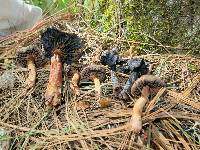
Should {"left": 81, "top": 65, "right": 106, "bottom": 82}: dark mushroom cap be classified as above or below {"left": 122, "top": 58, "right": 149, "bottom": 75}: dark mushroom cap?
below

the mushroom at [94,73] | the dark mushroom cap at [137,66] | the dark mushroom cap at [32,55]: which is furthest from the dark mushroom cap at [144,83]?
the dark mushroom cap at [32,55]

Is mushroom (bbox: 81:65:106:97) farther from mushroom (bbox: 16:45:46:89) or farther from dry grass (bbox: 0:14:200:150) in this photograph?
mushroom (bbox: 16:45:46:89)

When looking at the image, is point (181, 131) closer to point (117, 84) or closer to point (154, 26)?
point (117, 84)

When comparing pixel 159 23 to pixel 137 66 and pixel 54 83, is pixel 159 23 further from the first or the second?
pixel 54 83

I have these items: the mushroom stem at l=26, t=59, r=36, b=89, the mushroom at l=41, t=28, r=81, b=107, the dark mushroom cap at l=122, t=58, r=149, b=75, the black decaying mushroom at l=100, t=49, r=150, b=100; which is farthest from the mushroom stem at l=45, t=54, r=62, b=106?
the dark mushroom cap at l=122, t=58, r=149, b=75

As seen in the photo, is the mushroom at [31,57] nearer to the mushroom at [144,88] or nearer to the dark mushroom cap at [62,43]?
the dark mushroom cap at [62,43]

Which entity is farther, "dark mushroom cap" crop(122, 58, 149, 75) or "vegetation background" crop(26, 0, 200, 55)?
"vegetation background" crop(26, 0, 200, 55)
